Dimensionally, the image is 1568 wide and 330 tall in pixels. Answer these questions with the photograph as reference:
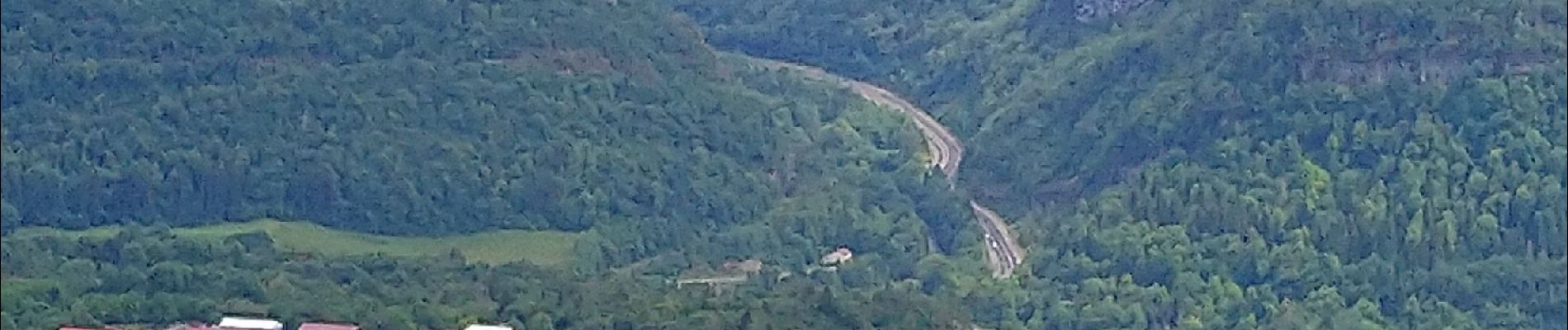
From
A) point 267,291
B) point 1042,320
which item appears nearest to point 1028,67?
point 1042,320

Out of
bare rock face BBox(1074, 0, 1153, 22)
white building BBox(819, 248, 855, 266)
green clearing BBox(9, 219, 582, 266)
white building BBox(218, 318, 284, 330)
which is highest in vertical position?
bare rock face BBox(1074, 0, 1153, 22)

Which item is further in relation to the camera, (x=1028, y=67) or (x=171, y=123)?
(x=1028, y=67)

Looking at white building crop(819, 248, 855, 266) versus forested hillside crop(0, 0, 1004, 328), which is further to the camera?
white building crop(819, 248, 855, 266)

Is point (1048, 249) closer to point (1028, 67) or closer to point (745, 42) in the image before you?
point (1028, 67)

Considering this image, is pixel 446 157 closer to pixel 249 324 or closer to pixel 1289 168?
pixel 1289 168

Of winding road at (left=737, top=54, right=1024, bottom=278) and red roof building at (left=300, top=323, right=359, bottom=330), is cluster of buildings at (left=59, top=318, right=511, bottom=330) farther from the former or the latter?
winding road at (left=737, top=54, right=1024, bottom=278)

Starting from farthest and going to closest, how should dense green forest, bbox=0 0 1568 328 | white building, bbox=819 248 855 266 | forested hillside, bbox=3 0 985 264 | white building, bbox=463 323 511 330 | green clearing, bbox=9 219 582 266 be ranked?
white building, bbox=819 248 855 266 → forested hillside, bbox=3 0 985 264 → green clearing, bbox=9 219 582 266 → dense green forest, bbox=0 0 1568 328 → white building, bbox=463 323 511 330

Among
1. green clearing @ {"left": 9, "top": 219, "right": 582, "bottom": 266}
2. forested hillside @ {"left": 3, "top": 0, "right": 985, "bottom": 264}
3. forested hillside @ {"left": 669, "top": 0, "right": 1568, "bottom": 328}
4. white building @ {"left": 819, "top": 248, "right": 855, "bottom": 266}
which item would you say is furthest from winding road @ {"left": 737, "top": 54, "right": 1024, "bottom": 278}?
green clearing @ {"left": 9, "top": 219, "right": 582, "bottom": 266}

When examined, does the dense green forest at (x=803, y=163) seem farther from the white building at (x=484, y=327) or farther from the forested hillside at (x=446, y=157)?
the white building at (x=484, y=327)
